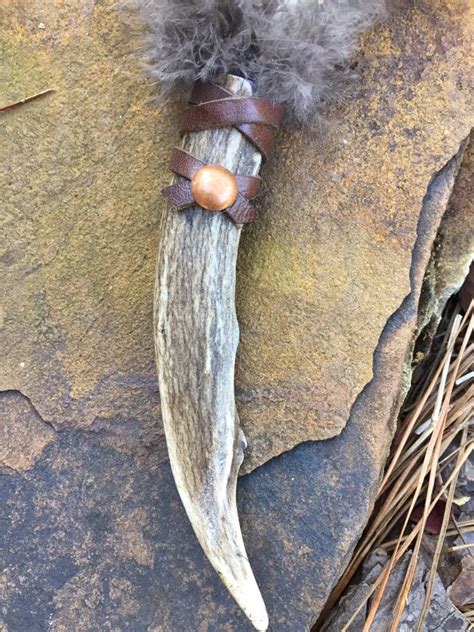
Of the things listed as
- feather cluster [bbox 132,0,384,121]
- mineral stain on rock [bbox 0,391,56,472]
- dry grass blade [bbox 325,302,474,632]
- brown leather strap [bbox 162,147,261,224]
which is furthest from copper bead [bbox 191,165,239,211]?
dry grass blade [bbox 325,302,474,632]

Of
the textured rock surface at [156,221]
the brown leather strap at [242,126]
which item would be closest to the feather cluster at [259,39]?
the brown leather strap at [242,126]

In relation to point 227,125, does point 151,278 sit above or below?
below

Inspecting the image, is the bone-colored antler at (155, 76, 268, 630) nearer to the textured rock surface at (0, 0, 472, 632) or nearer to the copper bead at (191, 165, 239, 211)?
the copper bead at (191, 165, 239, 211)

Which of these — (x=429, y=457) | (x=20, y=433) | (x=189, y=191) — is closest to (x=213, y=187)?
(x=189, y=191)

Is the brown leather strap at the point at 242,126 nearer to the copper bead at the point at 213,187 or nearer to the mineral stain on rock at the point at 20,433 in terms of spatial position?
the copper bead at the point at 213,187

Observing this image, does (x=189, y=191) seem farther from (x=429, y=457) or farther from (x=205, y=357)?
A: (x=429, y=457)

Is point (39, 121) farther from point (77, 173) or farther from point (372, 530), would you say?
point (372, 530)
